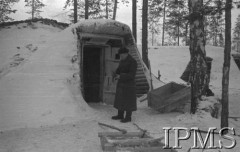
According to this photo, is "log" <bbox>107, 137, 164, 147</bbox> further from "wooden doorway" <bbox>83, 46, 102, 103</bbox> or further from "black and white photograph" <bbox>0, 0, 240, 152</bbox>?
"wooden doorway" <bbox>83, 46, 102, 103</bbox>

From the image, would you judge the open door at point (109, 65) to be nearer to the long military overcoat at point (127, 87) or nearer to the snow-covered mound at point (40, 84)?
the snow-covered mound at point (40, 84)

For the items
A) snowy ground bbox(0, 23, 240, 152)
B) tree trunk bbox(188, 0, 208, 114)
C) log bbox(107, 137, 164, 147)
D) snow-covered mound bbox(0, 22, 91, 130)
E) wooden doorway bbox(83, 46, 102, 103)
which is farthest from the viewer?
wooden doorway bbox(83, 46, 102, 103)

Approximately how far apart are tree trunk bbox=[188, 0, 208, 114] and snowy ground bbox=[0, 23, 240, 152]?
631mm

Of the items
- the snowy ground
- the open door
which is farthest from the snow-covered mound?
the open door

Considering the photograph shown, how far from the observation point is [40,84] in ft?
23.9

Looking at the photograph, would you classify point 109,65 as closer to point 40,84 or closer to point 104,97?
point 104,97

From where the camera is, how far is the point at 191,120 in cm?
671

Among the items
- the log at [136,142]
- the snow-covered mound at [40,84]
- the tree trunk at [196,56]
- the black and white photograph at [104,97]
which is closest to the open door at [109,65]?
the black and white photograph at [104,97]

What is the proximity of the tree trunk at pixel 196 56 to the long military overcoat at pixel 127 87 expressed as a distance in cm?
154

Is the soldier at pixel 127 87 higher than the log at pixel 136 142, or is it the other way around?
the soldier at pixel 127 87

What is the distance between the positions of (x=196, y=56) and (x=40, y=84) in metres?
4.15

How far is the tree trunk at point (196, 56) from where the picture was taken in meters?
6.98

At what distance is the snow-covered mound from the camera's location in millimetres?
A: 6492

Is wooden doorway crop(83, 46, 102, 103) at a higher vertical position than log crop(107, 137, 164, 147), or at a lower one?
higher
